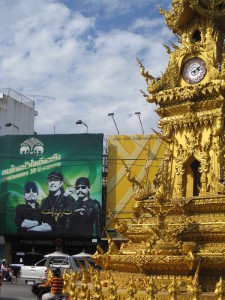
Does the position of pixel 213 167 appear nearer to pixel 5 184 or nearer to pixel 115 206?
pixel 115 206

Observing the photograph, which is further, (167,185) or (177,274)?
(167,185)

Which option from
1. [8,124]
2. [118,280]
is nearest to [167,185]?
[118,280]

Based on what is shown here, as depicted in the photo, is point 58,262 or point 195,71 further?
point 58,262

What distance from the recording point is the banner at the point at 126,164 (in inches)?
1602

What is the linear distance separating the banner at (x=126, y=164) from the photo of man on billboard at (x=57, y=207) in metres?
3.51

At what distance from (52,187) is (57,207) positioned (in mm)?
1831

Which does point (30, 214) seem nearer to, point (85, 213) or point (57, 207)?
point (57, 207)

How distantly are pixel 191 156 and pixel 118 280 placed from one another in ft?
13.9

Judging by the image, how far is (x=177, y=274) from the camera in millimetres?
11195

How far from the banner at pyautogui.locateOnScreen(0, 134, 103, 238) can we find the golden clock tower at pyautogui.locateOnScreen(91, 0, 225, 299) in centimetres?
2645

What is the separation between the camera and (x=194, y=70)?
582 inches

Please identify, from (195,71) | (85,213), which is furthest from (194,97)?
(85,213)

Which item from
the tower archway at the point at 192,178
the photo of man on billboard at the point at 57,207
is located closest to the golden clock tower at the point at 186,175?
the tower archway at the point at 192,178

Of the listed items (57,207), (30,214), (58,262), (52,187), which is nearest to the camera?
(58,262)
